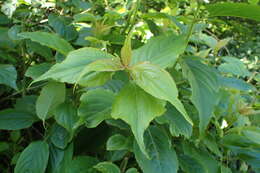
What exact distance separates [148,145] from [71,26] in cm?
47

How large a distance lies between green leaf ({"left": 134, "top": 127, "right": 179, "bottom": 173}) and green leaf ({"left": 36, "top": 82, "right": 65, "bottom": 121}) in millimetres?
204

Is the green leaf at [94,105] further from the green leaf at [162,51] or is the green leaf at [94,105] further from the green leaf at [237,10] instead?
the green leaf at [237,10]

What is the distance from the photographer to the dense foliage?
60 centimetres

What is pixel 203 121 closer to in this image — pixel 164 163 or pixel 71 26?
pixel 164 163

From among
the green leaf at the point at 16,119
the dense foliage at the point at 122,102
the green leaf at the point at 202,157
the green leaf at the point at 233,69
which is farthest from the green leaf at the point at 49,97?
the green leaf at the point at 233,69

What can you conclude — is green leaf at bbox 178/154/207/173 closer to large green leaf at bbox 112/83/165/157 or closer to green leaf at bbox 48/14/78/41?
large green leaf at bbox 112/83/165/157

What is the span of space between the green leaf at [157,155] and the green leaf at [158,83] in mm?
197

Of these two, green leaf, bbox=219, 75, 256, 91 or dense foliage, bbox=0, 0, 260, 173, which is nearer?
dense foliage, bbox=0, 0, 260, 173

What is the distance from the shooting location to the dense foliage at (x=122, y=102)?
23.6 inches

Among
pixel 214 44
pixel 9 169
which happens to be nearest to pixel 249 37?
pixel 214 44

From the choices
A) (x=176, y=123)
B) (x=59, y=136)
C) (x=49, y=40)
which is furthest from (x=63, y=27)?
(x=176, y=123)

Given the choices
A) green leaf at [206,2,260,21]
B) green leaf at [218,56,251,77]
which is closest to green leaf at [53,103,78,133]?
green leaf at [206,2,260,21]

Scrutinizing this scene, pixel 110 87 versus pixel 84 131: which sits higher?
pixel 110 87

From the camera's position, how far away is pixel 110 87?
2.59 feet
